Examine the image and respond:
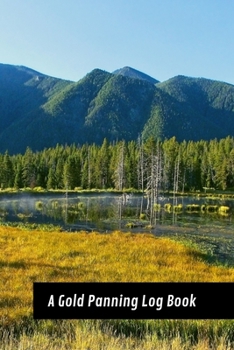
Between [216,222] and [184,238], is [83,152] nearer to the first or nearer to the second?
[216,222]

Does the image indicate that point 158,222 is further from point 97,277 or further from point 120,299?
point 120,299

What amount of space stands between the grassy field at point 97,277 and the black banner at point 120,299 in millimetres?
628

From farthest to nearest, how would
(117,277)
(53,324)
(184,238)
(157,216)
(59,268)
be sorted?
(157,216)
(184,238)
(59,268)
(117,277)
(53,324)

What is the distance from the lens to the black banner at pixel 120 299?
8.44 metres

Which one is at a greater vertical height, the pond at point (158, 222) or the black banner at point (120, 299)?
the black banner at point (120, 299)

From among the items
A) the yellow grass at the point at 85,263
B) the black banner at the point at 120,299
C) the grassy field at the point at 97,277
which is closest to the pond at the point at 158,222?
the yellow grass at the point at 85,263

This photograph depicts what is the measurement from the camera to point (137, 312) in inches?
370

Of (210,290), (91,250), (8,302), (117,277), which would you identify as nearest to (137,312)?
(210,290)

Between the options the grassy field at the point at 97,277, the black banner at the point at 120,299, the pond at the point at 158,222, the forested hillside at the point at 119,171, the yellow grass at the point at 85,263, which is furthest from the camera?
the forested hillside at the point at 119,171

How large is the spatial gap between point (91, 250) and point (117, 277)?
25.0ft

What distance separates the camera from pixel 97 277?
17.4 meters

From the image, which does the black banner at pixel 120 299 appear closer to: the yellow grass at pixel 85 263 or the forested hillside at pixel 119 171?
the yellow grass at pixel 85 263

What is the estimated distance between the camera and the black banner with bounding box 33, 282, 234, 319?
Result: 332 inches

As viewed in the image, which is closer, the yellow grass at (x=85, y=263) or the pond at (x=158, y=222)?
the yellow grass at (x=85, y=263)
